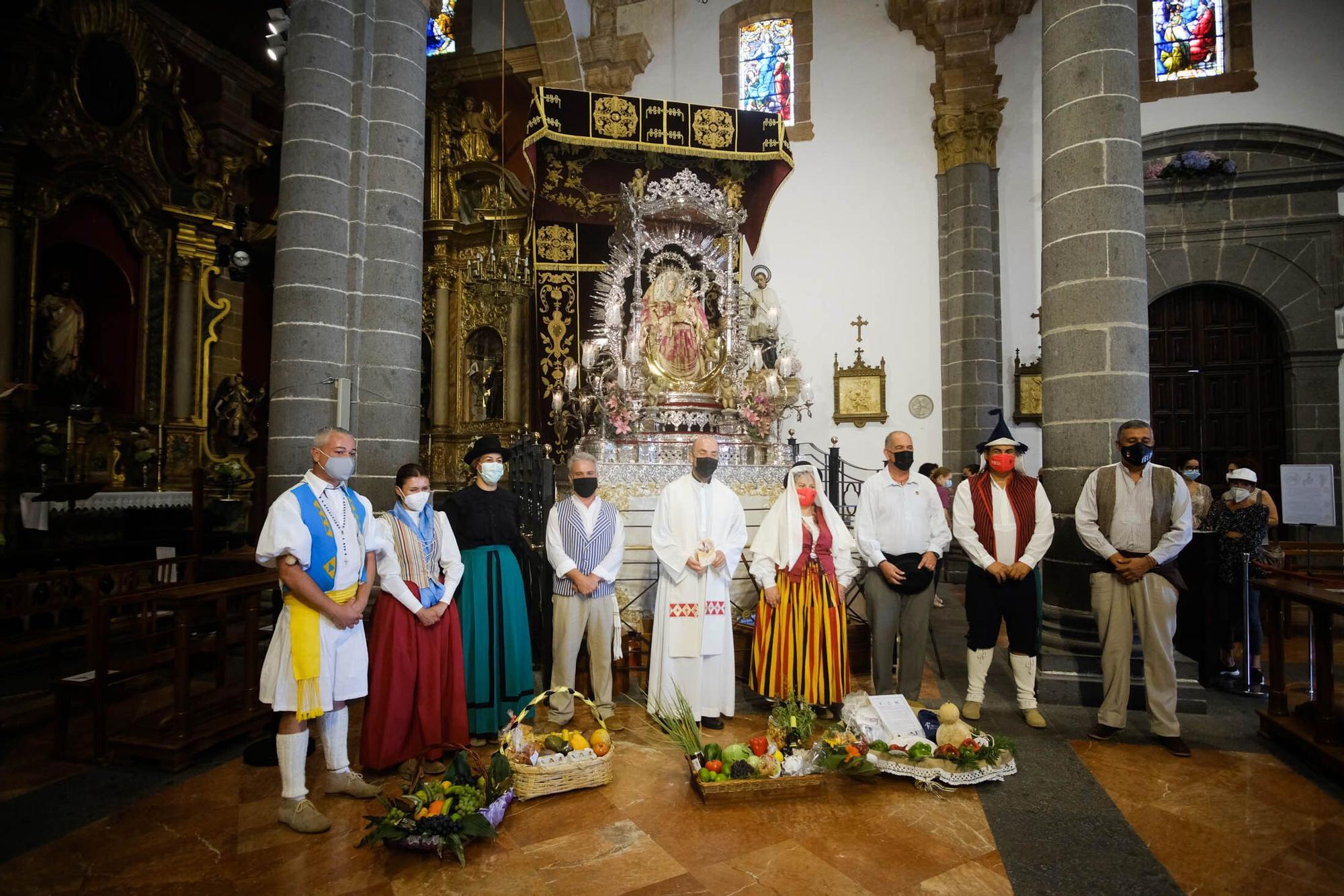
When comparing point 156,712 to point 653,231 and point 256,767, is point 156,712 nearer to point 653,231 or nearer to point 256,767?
point 256,767

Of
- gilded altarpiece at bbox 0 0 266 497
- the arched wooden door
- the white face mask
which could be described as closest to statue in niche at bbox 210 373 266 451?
gilded altarpiece at bbox 0 0 266 497

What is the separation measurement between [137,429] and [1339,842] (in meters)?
13.5

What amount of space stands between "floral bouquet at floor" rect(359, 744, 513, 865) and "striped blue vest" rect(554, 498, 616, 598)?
144cm

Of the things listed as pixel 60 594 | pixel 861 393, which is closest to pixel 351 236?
pixel 60 594

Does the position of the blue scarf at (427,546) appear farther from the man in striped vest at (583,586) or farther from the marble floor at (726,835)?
the marble floor at (726,835)

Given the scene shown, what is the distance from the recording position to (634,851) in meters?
3.21

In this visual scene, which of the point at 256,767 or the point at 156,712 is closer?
the point at 256,767

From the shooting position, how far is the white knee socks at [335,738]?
368 centimetres

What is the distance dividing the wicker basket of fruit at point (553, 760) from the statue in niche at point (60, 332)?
10.1 metres

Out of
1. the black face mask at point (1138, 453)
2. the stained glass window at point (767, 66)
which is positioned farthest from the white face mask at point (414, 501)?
the stained glass window at point (767, 66)

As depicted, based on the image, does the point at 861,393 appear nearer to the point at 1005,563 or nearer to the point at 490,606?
the point at 1005,563

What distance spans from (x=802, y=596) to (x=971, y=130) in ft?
32.2

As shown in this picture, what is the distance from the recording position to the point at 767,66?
13.1 meters

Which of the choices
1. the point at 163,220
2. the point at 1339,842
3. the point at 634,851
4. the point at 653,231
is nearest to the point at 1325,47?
the point at 653,231
